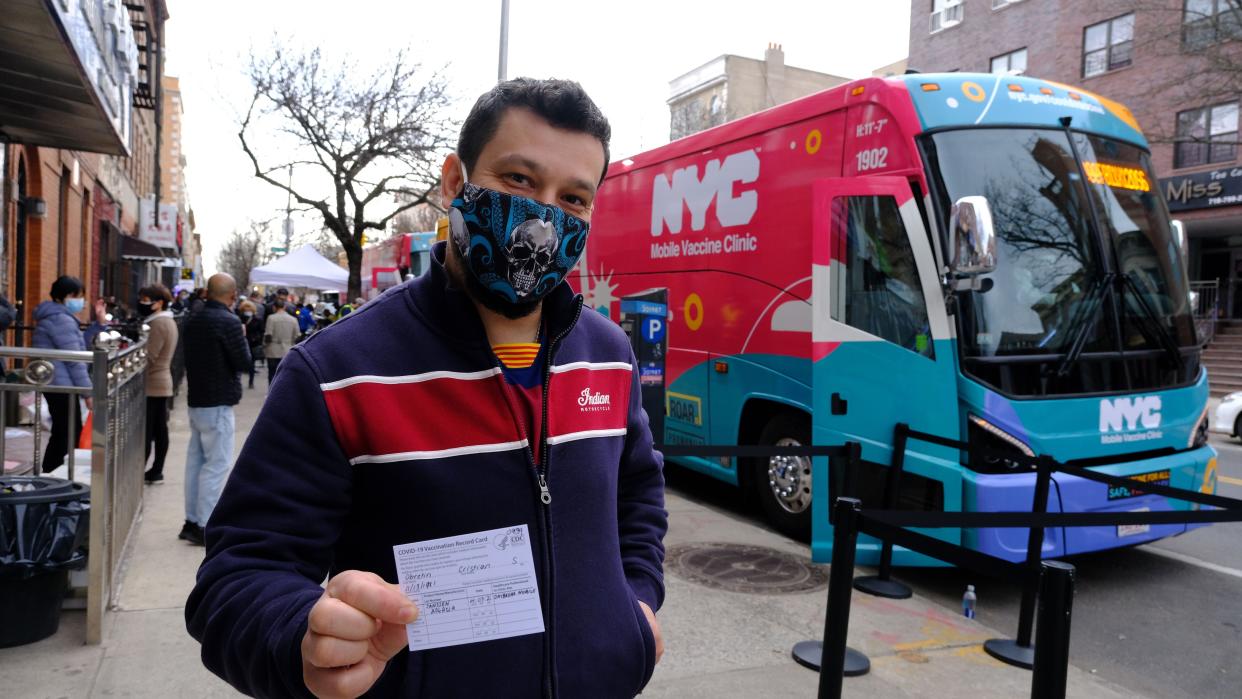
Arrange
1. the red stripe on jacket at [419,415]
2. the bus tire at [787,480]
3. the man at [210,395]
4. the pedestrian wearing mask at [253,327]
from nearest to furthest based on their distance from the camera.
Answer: the red stripe on jacket at [419,415] < the man at [210,395] < the bus tire at [787,480] < the pedestrian wearing mask at [253,327]

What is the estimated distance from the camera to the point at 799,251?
6754 mm

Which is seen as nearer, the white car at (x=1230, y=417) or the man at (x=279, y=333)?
the white car at (x=1230, y=417)

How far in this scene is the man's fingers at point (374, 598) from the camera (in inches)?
44.2

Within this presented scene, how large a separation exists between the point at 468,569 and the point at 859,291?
5241 millimetres

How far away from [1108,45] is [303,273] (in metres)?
24.9

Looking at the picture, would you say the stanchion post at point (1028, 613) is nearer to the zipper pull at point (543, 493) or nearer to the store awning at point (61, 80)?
the zipper pull at point (543, 493)

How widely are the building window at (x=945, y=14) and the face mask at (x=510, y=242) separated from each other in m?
35.1

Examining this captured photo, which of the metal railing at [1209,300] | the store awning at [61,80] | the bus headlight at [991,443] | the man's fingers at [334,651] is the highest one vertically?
the store awning at [61,80]

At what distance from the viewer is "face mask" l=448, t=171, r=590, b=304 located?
1.59 meters

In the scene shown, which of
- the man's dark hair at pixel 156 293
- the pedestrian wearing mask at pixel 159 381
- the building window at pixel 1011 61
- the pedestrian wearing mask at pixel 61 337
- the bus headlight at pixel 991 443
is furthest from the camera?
the building window at pixel 1011 61

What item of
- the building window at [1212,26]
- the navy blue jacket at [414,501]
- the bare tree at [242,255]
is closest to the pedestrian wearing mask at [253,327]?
the navy blue jacket at [414,501]

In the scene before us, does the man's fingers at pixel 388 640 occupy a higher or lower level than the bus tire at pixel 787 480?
higher

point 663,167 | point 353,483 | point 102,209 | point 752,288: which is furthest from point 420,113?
point 353,483

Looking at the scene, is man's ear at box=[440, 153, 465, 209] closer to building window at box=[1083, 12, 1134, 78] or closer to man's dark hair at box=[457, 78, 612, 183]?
man's dark hair at box=[457, 78, 612, 183]
